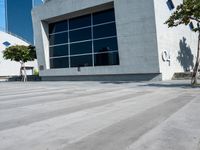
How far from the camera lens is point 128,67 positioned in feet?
90.9

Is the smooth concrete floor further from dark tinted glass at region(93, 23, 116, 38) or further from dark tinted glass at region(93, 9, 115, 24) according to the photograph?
dark tinted glass at region(93, 9, 115, 24)

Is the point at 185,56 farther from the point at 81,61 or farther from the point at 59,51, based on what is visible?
the point at 59,51

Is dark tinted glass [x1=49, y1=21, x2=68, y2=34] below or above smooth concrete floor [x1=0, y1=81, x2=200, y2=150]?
above

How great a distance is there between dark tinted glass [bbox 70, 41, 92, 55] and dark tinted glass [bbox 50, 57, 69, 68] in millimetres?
1670

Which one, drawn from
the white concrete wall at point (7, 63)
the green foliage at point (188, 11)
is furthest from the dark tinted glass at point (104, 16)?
the white concrete wall at point (7, 63)

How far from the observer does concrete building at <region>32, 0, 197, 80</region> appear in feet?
86.5

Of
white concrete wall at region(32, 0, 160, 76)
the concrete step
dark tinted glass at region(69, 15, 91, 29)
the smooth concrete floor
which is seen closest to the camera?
the smooth concrete floor

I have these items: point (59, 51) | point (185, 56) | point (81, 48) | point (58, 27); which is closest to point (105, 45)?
point (81, 48)

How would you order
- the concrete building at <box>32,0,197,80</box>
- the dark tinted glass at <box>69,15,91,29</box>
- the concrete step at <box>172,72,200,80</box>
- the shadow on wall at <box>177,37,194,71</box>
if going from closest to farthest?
the concrete building at <box>32,0,197,80</box> → the concrete step at <box>172,72,200,80</box> → the dark tinted glass at <box>69,15,91,29</box> → the shadow on wall at <box>177,37,194,71</box>

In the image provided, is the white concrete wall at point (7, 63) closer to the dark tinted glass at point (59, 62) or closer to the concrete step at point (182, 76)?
the dark tinted glass at point (59, 62)

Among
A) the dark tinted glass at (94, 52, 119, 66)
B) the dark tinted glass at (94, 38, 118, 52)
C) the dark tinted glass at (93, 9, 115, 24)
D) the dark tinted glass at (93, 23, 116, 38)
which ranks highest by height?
the dark tinted glass at (93, 9, 115, 24)

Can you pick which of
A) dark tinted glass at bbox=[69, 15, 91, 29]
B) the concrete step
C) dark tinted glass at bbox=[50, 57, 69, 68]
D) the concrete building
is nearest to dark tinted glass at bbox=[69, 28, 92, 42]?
the concrete building

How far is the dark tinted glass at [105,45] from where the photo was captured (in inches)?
1158

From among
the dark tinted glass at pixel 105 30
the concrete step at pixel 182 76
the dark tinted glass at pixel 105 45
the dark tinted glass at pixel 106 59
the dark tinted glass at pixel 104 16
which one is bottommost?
the concrete step at pixel 182 76
